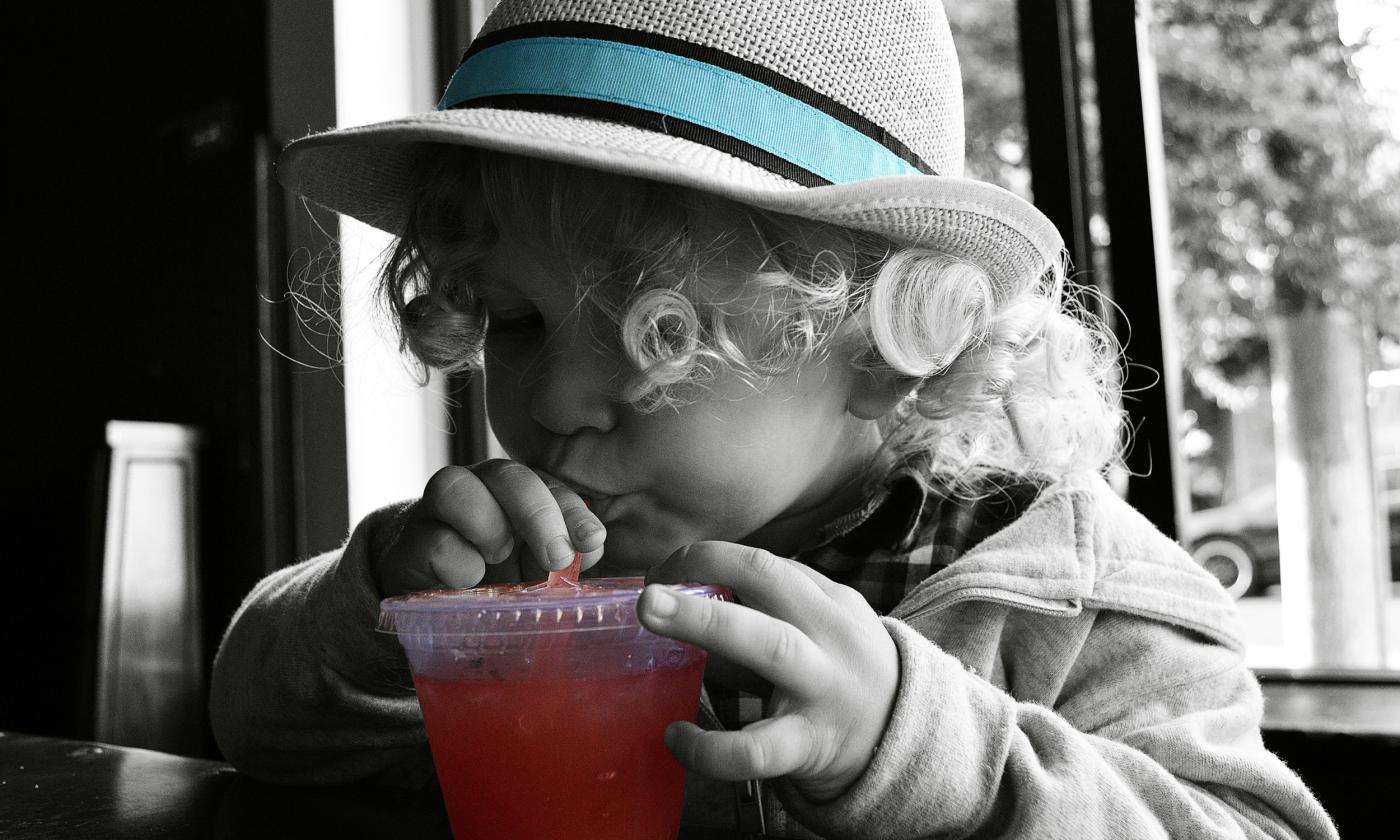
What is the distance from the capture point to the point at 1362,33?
1701 mm

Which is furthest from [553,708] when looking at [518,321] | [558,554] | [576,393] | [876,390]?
[876,390]

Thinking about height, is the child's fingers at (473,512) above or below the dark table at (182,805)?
above

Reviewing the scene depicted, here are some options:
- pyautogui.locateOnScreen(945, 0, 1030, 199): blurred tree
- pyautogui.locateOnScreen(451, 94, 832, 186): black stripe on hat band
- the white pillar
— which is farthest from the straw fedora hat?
the white pillar

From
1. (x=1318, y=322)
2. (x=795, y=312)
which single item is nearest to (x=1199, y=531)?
(x=1318, y=322)

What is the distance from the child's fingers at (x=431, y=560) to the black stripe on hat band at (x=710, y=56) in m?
0.32

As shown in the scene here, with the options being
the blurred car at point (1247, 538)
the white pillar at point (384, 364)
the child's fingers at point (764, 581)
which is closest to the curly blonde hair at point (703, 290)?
the child's fingers at point (764, 581)

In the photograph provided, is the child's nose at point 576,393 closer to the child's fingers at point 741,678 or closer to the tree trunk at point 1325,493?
the child's fingers at point 741,678

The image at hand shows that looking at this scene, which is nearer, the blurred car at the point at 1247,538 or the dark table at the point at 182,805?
the dark table at the point at 182,805

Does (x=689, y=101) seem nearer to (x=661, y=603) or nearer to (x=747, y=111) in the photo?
(x=747, y=111)

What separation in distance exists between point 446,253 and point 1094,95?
3.85 feet

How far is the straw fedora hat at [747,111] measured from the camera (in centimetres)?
77

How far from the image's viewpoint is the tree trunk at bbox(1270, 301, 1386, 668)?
1.76 m

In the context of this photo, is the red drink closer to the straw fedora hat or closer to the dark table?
the dark table

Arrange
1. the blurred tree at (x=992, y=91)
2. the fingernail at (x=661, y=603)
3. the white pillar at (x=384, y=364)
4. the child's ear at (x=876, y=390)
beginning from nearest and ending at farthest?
the fingernail at (x=661, y=603) < the child's ear at (x=876, y=390) < the blurred tree at (x=992, y=91) < the white pillar at (x=384, y=364)
